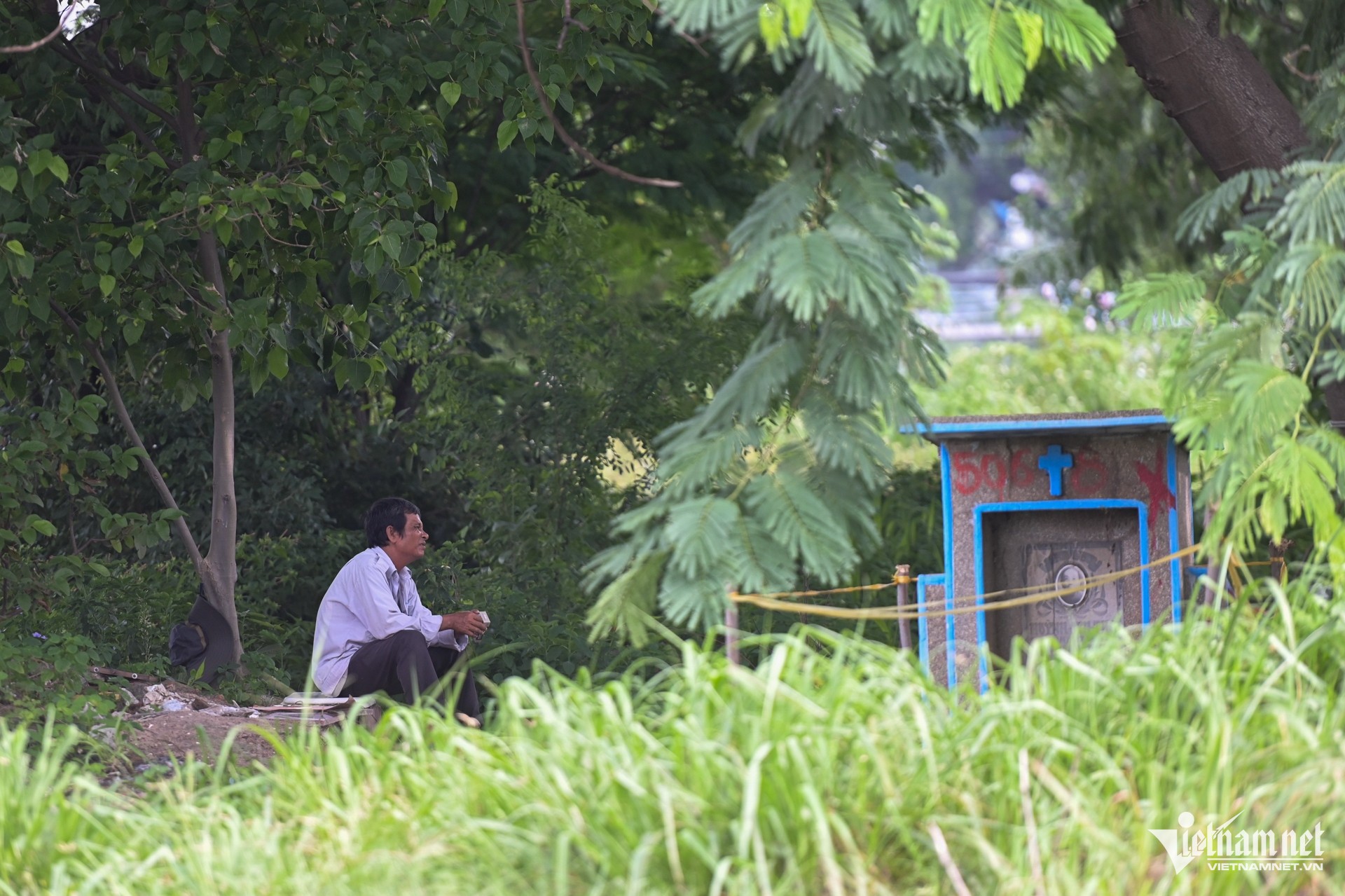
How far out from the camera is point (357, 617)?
6.52m

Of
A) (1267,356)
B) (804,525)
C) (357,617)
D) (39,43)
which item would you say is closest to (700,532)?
(804,525)

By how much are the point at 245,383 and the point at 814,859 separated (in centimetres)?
698

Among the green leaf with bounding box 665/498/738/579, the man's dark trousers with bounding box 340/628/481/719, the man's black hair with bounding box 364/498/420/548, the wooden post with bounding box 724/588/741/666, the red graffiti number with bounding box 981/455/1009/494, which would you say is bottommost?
the man's dark trousers with bounding box 340/628/481/719

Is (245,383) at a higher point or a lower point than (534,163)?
lower

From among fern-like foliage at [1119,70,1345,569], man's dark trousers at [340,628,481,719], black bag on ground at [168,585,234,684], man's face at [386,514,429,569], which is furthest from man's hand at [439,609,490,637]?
fern-like foliage at [1119,70,1345,569]

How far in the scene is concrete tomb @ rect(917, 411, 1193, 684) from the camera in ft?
18.6

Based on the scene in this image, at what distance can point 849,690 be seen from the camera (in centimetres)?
368

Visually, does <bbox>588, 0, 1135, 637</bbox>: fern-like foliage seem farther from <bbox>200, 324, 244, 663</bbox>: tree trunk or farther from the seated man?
<bbox>200, 324, 244, 663</bbox>: tree trunk

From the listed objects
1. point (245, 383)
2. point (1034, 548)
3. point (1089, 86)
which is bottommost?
point (1034, 548)

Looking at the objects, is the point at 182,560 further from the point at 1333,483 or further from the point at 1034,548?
the point at 1333,483

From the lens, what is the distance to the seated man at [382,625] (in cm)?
636

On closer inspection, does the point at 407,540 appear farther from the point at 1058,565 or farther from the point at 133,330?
the point at 1058,565

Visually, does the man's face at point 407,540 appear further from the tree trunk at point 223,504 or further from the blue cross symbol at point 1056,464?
the blue cross symbol at point 1056,464

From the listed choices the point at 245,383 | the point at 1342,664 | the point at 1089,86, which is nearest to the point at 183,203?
the point at 245,383
